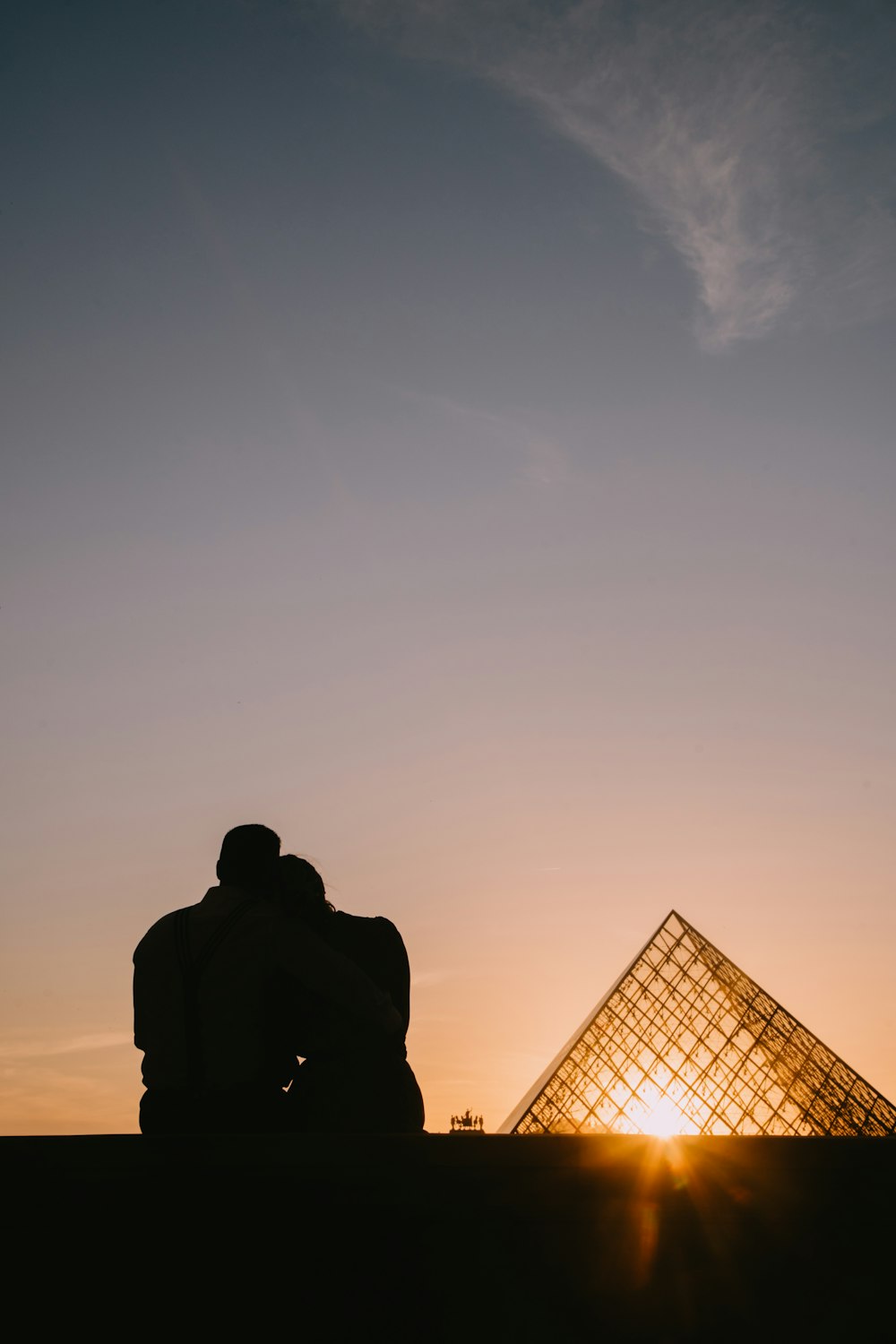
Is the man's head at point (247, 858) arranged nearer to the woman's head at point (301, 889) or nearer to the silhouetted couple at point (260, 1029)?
the woman's head at point (301, 889)

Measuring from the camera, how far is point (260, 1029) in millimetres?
2510

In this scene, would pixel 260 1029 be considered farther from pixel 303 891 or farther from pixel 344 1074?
pixel 303 891

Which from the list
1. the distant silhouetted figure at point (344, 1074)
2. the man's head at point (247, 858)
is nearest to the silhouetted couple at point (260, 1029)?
the distant silhouetted figure at point (344, 1074)

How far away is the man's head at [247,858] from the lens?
284cm

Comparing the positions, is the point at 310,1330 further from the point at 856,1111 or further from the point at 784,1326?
the point at 856,1111

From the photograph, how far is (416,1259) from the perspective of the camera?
5.72ft

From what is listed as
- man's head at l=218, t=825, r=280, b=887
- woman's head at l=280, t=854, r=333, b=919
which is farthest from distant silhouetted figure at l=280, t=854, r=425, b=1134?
man's head at l=218, t=825, r=280, b=887

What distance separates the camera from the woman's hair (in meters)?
2.66

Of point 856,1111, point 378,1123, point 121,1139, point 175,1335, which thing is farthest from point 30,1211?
point 856,1111

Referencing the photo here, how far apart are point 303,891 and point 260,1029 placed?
36 centimetres

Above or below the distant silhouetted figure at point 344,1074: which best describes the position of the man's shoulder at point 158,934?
above

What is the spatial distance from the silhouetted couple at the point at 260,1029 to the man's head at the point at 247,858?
167 millimetres

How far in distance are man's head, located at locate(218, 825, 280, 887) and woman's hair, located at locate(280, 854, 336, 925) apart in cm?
5

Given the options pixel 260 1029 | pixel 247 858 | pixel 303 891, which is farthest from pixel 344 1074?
pixel 247 858
